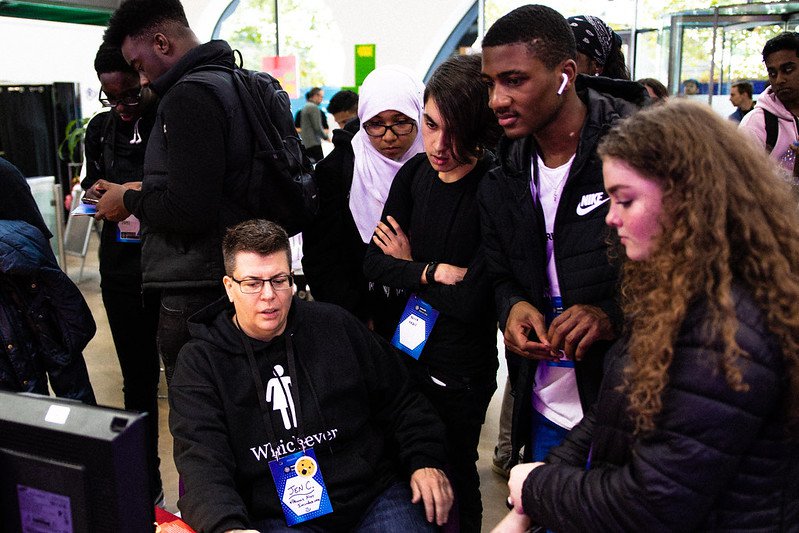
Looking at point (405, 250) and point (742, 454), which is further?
point (405, 250)

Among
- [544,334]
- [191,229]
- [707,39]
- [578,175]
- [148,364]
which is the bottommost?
[148,364]

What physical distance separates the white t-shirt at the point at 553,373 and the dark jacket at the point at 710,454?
60cm

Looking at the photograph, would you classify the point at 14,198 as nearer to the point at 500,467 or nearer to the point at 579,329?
the point at 579,329

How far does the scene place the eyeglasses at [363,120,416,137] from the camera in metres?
2.41

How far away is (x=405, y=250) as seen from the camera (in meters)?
2.20

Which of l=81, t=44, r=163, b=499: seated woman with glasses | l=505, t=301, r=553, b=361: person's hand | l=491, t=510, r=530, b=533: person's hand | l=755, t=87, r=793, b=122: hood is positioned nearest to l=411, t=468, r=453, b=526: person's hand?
l=505, t=301, r=553, b=361: person's hand

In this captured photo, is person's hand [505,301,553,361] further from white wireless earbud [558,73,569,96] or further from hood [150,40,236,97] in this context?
hood [150,40,236,97]

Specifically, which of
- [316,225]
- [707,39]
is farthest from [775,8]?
[316,225]

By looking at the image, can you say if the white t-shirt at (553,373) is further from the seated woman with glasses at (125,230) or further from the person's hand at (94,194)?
the person's hand at (94,194)

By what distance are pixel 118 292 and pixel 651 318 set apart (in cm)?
205

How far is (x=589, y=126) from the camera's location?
175 cm

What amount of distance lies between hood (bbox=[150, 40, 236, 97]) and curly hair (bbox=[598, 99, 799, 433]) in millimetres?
1425

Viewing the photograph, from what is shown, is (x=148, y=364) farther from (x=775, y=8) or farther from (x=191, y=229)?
(x=775, y=8)

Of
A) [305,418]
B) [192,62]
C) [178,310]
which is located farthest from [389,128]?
[305,418]
